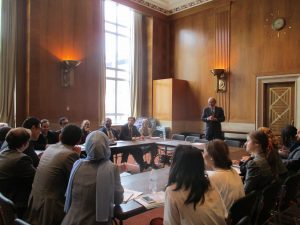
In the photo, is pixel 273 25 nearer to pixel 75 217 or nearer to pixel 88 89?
pixel 88 89

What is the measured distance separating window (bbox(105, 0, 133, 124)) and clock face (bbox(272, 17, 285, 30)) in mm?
4415

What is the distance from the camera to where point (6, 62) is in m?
6.29

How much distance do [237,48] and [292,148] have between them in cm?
484

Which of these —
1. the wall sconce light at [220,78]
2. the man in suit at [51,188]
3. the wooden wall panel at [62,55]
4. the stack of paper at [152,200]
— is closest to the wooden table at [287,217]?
the stack of paper at [152,200]

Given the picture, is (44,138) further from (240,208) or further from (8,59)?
(240,208)

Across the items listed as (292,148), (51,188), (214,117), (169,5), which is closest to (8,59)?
(214,117)

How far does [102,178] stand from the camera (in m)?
1.88

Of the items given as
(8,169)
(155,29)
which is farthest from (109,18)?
(8,169)

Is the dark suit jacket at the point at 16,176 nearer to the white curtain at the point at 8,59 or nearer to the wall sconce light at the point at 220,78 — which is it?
the white curtain at the point at 8,59

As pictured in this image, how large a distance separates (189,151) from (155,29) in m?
8.40

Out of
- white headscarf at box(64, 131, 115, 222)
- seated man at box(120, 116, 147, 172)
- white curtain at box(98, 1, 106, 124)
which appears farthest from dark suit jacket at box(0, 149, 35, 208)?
white curtain at box(98, 1, 106, 124)

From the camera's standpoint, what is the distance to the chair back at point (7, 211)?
1.75 meters

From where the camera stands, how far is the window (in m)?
8.61

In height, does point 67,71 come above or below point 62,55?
below
